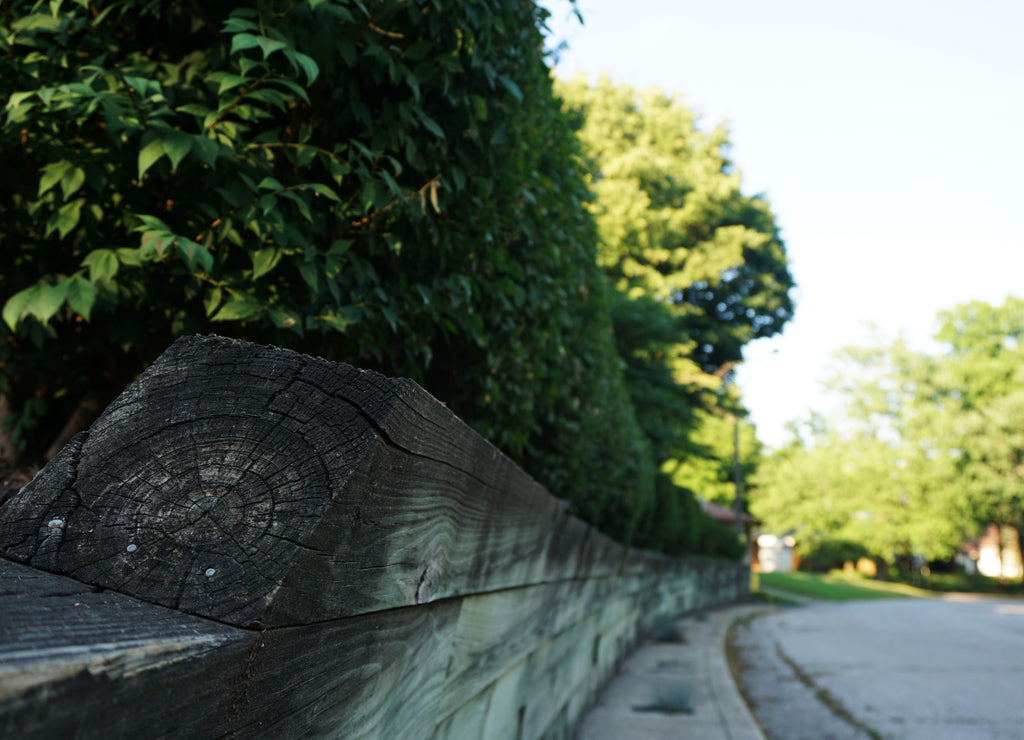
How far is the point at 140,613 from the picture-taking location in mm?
1001

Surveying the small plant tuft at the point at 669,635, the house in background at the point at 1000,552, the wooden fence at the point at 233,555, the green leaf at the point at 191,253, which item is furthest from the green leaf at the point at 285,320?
the house in background at the point at 1000,552

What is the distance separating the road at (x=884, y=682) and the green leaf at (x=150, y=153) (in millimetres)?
6029

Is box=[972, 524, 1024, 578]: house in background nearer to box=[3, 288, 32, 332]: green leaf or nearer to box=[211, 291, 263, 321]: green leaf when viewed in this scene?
box=[211, 291, 263, 321]: green leaf

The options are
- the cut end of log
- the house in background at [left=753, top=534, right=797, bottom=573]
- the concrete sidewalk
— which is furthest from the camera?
the house in background at [left=753, top=534, right=797, bottom=573]

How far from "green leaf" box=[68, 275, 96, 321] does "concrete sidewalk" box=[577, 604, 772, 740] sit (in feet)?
13.6

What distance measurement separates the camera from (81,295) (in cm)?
211

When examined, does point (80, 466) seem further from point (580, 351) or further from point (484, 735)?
point (580, 351)

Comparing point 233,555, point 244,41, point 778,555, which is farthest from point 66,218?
point 778,555

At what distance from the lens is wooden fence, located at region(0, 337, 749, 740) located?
0.87 metres

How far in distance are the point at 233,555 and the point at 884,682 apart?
9642 millimetres

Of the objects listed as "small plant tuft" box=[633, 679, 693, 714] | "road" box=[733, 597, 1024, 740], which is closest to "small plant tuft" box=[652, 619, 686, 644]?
"road" box=[733, 597, 1024, 740]

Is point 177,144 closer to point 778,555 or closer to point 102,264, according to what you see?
point 102,264

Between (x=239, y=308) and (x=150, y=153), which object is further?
(x=239, y=308)

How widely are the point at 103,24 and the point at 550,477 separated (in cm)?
357
